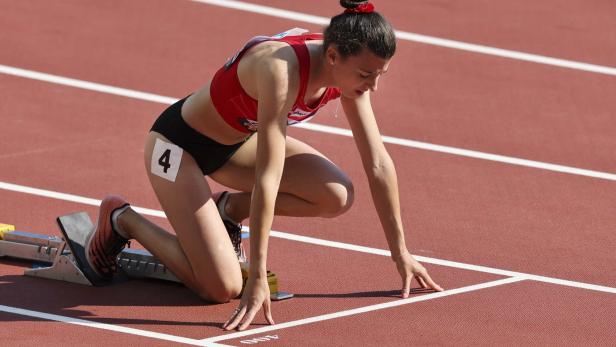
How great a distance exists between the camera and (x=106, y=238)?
20.4 ft

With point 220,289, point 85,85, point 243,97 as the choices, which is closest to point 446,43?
point 85,85

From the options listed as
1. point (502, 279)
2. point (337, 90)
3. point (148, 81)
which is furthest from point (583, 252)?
point (148, 81)

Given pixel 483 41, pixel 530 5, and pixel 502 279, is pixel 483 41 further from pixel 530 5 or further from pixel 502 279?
pixel 502 279

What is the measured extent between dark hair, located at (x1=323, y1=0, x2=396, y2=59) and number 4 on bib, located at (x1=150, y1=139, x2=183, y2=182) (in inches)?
40.4

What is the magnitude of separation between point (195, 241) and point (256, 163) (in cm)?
62

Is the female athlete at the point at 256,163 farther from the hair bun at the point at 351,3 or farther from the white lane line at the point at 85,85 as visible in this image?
A: the white lane line at the point at 85,85

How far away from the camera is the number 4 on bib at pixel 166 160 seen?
6039 mm

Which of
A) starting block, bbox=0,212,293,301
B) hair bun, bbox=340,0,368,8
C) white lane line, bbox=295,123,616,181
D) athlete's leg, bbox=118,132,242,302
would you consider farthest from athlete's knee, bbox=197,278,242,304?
white lane line, bbox=295,123,616,181

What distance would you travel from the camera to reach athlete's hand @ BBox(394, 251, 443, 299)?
6.14m

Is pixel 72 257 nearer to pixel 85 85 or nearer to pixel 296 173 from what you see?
pixel 296 173

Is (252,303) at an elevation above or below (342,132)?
below

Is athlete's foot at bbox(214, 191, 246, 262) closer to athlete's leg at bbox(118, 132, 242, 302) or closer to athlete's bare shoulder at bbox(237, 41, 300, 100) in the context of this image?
athlete's leg at bbox(118, 132, 242, 302)

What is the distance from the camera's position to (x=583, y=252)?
6.99 m

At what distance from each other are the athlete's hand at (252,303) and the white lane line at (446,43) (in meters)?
4.80
